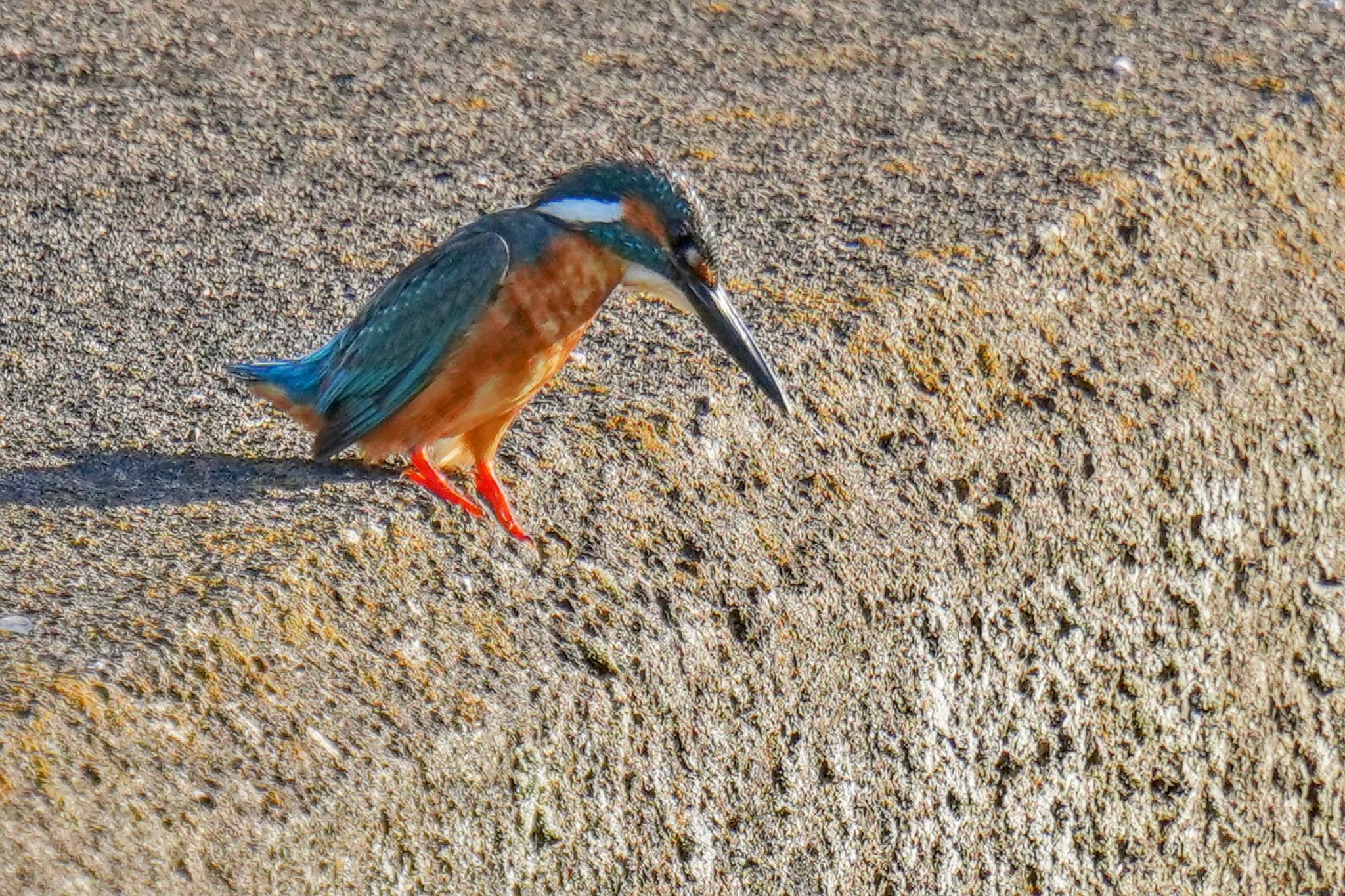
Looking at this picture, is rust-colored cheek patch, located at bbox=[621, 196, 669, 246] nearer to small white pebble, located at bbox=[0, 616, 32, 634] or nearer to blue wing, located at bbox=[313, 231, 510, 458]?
blue wing, located at bbox=[313, 231, 510, 458]

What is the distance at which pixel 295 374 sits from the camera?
297 cm

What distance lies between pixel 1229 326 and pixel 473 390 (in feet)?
5.82

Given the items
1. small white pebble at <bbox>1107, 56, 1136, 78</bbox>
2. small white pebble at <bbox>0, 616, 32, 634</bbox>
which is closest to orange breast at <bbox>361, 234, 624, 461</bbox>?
small white pebble at <bbox>0, 616, 32, 634</bbox>

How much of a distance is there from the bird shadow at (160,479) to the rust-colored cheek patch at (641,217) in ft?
2.02

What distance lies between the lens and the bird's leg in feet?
8.88

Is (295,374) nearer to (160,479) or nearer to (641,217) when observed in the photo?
(160,479)

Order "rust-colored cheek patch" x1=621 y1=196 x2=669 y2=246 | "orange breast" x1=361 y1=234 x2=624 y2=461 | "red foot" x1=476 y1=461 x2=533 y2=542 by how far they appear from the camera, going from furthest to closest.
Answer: "rust-colored cheek patch" x1=621 y1=196 x2=669 y2=246 < "orange breast" x1=361 y1=234 x2=624 y2=461 < "red foot" x1=476 y1=461 x2=533 y2=542

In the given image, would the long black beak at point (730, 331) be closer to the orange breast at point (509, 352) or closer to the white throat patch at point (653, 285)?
the white throat patch at point (653, 285)

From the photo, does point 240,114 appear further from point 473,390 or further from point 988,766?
point 988,766

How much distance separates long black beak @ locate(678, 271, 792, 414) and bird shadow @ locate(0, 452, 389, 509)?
63cm

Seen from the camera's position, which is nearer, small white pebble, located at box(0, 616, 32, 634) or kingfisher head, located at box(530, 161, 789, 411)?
small white pebble, located at box(0, 616, 32, 634)

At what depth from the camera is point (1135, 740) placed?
3207 millimetres

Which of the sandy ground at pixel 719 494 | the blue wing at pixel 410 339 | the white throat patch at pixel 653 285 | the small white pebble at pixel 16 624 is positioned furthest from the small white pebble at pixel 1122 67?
the small white pebble at pixel 16 624

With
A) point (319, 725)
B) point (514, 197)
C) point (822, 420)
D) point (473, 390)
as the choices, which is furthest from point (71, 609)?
point (514, 197)
